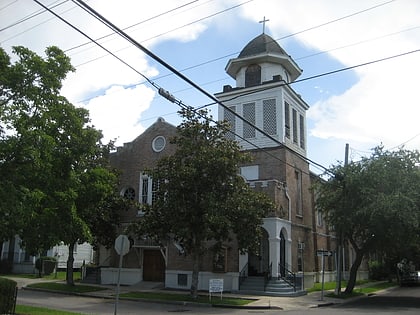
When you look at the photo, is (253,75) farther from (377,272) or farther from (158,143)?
(377,272)

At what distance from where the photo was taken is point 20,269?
4250 centimetres

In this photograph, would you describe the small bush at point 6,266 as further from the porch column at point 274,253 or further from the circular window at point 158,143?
the porch column at point 274,253

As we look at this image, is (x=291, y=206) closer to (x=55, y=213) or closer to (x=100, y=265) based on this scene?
(x=100, y=265)

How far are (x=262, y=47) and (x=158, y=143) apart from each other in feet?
34.5

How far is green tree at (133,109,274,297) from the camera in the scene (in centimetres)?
2175

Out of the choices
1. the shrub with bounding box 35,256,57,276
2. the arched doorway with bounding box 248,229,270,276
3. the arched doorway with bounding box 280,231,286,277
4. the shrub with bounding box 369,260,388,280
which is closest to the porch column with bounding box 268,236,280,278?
the arched doorway with bounding box 280,231,286,277

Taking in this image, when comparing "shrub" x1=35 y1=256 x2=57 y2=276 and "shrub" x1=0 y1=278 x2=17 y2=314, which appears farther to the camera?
"shrub" x1=35 y1=256 x2=57 y2=276

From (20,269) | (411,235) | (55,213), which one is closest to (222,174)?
(55,213)

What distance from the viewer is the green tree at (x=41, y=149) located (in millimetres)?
13922

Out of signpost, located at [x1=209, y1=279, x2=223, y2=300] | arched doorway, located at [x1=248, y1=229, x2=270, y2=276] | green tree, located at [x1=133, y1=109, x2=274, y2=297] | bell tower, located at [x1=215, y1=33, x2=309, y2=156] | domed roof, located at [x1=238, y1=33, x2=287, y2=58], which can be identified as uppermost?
domed roof, located at [x1=238, y1=33, x2=287, y2=58]

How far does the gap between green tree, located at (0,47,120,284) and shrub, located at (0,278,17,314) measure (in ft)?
5.94

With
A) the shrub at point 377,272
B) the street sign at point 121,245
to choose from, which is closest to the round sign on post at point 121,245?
the street sign at point 121,245

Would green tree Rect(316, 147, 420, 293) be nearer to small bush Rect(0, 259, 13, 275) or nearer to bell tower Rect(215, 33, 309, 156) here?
bell tower Rect(215, 33, 309, 156)

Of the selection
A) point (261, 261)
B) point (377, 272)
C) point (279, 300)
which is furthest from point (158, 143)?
point (377, 272)
